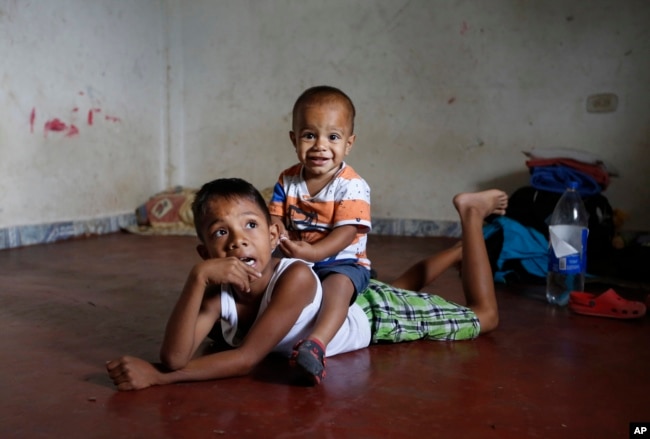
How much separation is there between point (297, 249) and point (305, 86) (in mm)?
3618

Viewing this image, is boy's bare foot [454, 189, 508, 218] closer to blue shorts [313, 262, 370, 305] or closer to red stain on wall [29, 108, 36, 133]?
blue shorts [313, 262, 370, 305]

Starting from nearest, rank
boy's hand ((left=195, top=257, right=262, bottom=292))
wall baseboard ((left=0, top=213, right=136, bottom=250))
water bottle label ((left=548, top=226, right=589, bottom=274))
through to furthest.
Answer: boy's hand ((left=195, top=257, right=262, bottom=292)) → water bottle label ((left=548, top=226, right=589, bottom=274)) → wall baseboard ((left=0, top=213, right=136, bottom=250))

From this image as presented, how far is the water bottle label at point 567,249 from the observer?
2725 millimetres

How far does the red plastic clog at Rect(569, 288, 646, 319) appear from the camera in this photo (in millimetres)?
2467

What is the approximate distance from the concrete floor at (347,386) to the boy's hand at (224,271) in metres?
0.27

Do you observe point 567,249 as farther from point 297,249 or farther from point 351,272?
point 297,249

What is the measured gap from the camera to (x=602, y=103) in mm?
4484

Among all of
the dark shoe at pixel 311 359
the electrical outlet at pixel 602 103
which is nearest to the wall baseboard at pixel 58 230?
the dark shoe at pixel 311 359

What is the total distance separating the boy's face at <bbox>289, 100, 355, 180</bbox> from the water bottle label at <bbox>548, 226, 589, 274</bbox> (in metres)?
1.13

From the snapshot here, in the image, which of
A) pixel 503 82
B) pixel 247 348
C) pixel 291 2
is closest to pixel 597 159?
pixel 503 82

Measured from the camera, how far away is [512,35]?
15.4 ft

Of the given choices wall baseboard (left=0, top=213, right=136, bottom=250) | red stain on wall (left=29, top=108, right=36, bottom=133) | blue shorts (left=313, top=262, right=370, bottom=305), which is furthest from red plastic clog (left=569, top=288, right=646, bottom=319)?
→ red stain on wall (left=29, top=108, right=36, bottom=133)

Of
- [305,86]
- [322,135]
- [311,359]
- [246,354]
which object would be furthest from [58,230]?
[311,359]

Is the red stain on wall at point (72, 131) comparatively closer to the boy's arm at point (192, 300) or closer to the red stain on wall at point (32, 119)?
the red stain on wall at point (32, 119)
